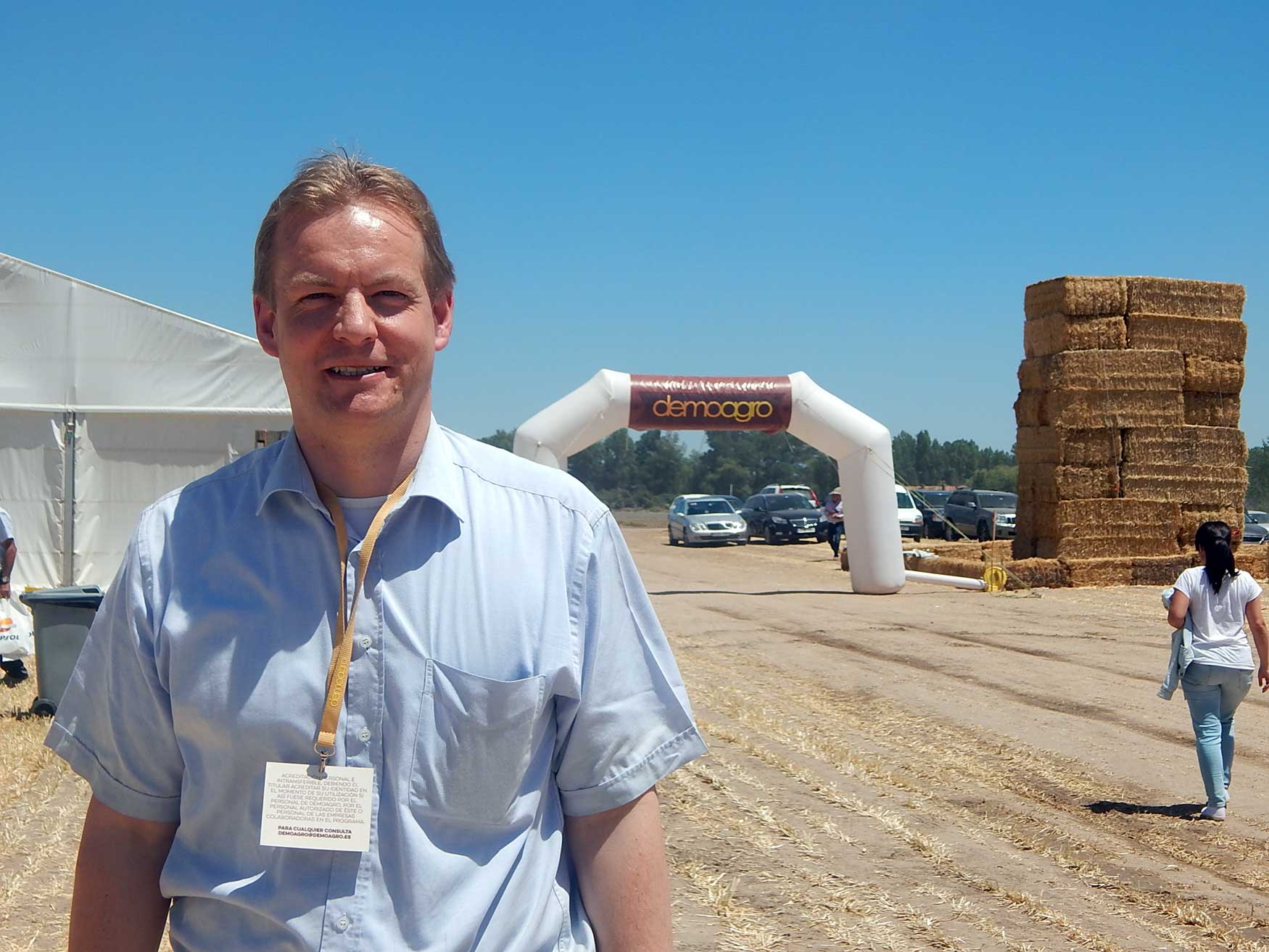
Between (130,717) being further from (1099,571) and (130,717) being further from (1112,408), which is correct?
(1112,408)

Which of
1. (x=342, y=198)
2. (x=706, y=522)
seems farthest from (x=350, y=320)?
(x=706, y=522)

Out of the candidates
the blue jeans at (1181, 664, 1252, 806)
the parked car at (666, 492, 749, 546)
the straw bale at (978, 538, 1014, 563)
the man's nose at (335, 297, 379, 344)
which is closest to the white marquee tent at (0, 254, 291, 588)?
the blue jeans at (1181, 664, 1252, 806)

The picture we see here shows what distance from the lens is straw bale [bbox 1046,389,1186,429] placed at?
20328mm

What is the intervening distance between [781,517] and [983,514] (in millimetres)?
6132

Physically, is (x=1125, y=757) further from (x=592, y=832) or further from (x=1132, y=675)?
(x=592, y=832)

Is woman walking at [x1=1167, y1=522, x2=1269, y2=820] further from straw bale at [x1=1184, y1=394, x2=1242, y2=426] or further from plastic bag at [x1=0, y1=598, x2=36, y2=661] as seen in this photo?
straw bale at [x1=1184, y1=394, x2=1242, y2=426]

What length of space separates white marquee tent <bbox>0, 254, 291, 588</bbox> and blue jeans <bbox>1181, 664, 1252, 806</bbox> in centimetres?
1003

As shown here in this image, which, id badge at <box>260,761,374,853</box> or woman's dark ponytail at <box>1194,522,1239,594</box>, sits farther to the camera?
woman's dark ponytail at <box>1194,522,1239,594</box>

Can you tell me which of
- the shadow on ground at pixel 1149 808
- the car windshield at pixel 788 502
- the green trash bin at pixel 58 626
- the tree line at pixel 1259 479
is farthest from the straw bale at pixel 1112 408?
the tree line at pixel 1259 479

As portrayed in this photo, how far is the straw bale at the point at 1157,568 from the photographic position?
20047 millimetres

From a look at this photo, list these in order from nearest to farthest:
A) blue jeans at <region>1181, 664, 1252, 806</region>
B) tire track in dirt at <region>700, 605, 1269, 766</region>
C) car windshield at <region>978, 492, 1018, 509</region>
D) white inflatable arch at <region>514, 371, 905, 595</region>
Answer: blue jeans at <region>1181, 664, 1252, 806</region>
tire track in dirt at <region>700, 605, 1269, 766</region>
white inflatable arch at <region>514, 371, 905, 595</region>
car windshield at <region>978, 492, 1018, 509</region>

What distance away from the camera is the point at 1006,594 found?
18875 millimetres

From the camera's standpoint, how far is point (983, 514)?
3606 centimetres

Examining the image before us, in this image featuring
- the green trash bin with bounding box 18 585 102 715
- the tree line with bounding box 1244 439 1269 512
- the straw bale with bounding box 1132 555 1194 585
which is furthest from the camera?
the tree line with bounding box 1244 439 1269 512
